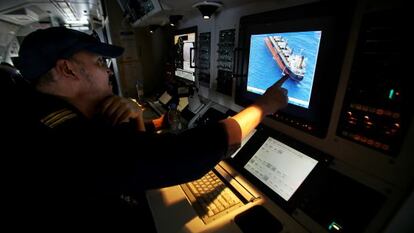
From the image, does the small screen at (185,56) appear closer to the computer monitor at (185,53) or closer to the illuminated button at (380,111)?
the computer monitor at (185,53)

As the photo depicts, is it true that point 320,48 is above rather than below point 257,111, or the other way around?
above

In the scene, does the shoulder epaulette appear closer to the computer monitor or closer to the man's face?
the man's face

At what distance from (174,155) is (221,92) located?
981 mm

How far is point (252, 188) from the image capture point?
3.02 feet

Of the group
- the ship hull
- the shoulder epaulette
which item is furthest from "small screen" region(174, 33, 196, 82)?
the shoulder epaulette

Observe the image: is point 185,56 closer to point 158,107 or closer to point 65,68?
point 158,107

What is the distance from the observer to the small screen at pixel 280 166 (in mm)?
797

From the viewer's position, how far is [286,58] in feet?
3.02

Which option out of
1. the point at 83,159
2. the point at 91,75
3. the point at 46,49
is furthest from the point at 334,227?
the point at 46,49

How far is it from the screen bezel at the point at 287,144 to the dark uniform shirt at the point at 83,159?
1.04 feet

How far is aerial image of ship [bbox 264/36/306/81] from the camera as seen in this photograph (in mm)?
861

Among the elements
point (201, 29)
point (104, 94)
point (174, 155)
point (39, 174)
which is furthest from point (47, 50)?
point (201, 29)

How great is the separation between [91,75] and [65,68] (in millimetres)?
97

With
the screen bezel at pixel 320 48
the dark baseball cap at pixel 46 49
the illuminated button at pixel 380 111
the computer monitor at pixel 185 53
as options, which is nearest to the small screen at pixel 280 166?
the screen bezel at pixel 320 48
